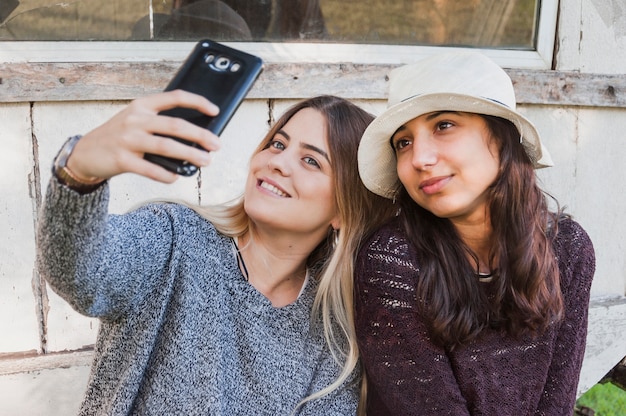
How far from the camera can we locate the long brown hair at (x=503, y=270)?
2.07 metres

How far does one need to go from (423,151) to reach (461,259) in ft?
1.20

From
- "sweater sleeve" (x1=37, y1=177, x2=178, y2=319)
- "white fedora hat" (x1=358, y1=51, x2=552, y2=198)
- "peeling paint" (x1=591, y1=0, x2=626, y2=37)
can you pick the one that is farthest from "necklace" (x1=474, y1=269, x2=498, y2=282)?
"peeling paint" (x1=591, y1=0, x2=626, y2=37)

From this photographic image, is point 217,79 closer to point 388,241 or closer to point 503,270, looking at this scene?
point 388,241

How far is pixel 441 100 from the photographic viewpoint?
1975 millimetres

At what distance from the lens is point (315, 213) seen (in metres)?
2.12

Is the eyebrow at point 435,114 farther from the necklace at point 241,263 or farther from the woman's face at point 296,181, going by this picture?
the necklace at point 241,263

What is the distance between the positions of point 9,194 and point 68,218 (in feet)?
4.59

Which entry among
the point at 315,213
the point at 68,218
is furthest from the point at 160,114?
the point at 315,213

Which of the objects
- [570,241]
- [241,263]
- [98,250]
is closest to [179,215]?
[241,263]

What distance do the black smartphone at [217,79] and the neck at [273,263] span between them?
799mm

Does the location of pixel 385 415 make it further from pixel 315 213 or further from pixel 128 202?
pixel 128 202

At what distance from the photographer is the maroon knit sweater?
2.10m

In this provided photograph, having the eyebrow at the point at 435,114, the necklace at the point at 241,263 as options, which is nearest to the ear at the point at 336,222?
the necklace at the point at 241,263

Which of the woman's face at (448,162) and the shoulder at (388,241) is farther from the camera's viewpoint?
the shoulder at (388,241)
